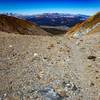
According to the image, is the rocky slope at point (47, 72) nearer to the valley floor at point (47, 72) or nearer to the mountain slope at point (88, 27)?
the valley floor at point (47, 72)

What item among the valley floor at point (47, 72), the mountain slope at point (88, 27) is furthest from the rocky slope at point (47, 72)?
the mountain slope at point (88, 27)

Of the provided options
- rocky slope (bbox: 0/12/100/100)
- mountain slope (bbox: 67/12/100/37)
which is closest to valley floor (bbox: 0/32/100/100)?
rocky slope (bbox: 0/12/100/100)

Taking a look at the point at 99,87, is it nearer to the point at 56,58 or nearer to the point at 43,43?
the point at 56,58

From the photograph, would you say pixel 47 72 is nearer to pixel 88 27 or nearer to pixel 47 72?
pixel 47 72

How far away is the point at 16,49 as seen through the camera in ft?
56.6

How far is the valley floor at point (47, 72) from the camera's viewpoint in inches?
413

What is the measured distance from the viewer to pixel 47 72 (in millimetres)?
12961

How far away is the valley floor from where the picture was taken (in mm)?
10500

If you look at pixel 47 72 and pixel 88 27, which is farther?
pixel 88 27

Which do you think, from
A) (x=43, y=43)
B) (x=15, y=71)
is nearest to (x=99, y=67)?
(x=15, y=71)

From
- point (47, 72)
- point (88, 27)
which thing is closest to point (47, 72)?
point (47, 72)

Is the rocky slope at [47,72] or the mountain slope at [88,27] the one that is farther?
the mountain slope at [88,27]

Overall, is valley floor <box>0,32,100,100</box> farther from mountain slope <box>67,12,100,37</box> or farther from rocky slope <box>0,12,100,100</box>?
mountain slope <box>67,12,100,37</box>

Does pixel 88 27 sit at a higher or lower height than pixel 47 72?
higher
